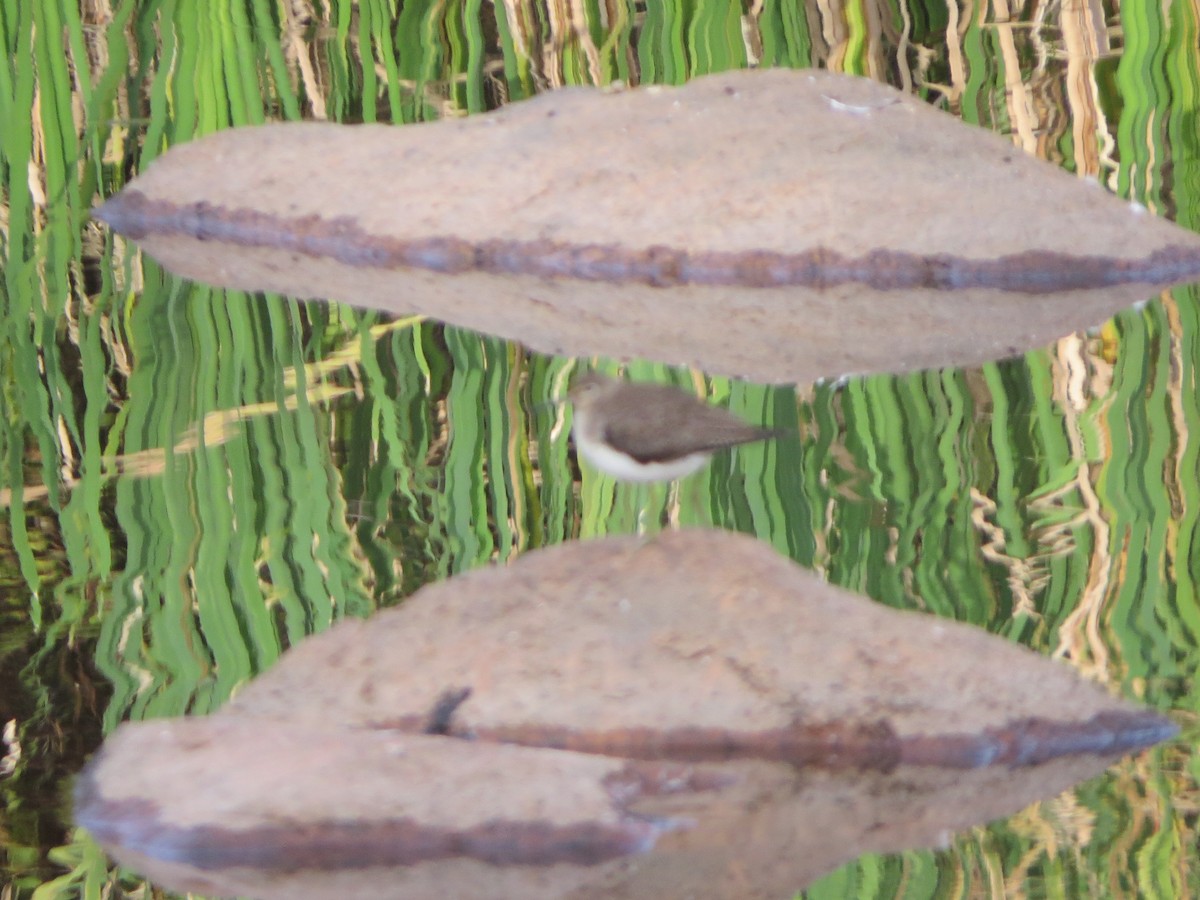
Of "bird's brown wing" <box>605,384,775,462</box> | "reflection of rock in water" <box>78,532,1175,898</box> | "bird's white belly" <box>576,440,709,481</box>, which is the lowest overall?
"reflection of rock in water" <box>78,532,1175,898</box>

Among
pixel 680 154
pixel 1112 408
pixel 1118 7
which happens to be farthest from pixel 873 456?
pixel 1118 7

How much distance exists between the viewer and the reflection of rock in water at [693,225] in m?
3.48

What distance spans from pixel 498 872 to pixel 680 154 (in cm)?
268

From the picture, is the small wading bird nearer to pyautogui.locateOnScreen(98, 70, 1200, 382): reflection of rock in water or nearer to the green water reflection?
the green water reflection

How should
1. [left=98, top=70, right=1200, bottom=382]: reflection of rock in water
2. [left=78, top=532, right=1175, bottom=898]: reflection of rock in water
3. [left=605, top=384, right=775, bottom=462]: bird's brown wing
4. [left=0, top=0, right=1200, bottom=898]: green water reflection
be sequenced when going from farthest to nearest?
[left=98, top=70, right=1200, bottom=382]: reflection of rock in water, [left=605, top=384, right=775, bottom=462]: bird's brown wing, [left=0, top=0, right=1200, bottom=898]: green water reflection, [left=78, top=532, right=1175, bottom=898]: reflection of rock in water

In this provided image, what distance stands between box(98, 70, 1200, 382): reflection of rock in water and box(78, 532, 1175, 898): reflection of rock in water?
1262 mm

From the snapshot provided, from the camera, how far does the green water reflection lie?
5.67 feet

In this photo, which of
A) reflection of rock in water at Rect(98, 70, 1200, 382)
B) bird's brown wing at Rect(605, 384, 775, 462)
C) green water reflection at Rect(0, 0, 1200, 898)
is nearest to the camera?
green water reflection at Rect(0, 0, 1200, 898)

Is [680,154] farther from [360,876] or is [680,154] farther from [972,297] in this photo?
[360,876]

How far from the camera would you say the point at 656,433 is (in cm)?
237

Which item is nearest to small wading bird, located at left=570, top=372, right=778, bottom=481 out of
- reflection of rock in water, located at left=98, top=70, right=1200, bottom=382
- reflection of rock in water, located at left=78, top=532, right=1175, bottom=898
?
reflection of rock in water, located at left=78, top=532, right=1175, bottom=898

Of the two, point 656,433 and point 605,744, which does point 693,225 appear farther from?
point 605,744

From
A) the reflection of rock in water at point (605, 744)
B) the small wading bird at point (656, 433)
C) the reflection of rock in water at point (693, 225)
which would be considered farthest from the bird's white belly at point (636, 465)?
the reflection of rock in water at point (693, 225)

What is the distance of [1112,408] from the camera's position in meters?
2.87
